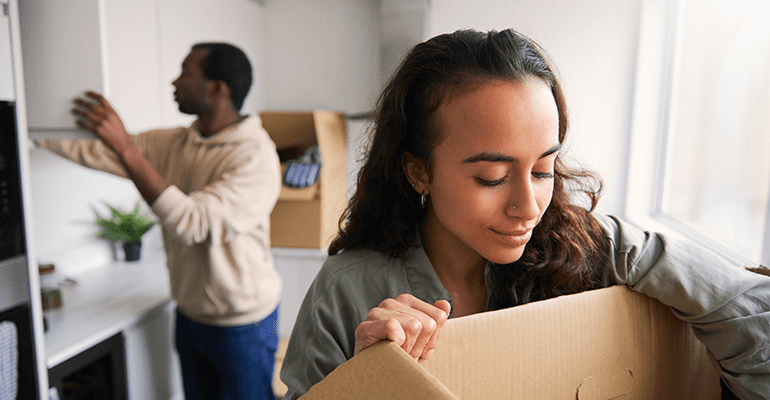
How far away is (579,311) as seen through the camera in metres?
0.55

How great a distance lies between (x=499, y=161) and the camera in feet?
1.90

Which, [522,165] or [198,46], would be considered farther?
[198,46]

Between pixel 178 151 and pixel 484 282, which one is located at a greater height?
pixel 178 151

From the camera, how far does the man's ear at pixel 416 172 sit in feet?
2.33

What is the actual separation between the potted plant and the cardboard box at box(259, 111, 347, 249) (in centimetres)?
58

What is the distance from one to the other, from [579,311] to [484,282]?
0.24m

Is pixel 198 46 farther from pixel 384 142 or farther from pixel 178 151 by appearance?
pixel 384 142

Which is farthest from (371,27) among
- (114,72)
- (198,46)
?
(114,72)

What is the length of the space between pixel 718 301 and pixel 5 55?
1481 mm

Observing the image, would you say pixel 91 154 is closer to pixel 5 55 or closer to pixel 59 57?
pixel 59 57

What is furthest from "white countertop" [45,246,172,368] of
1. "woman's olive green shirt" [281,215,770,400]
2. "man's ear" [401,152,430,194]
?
"man's ear" [401,152,430,194]

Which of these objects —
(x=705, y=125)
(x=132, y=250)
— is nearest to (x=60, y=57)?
(x=132, y=250)

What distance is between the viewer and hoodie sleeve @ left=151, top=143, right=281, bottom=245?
1.39m

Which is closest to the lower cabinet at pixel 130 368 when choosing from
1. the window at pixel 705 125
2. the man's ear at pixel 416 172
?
the man's ear at pixel 416 172
